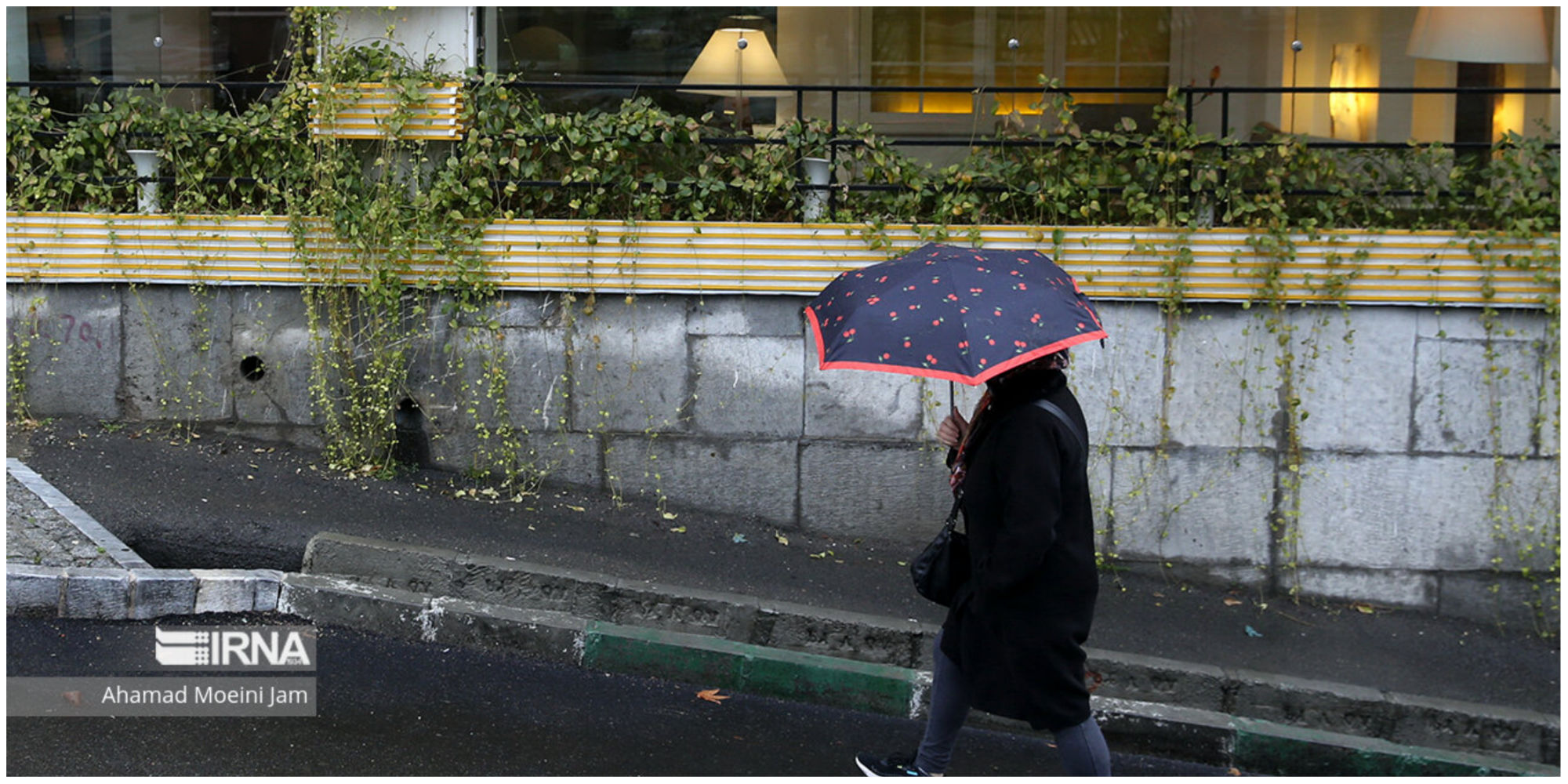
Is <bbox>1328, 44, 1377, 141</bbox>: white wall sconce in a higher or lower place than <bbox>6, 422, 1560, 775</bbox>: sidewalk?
higher

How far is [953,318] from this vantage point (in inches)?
145

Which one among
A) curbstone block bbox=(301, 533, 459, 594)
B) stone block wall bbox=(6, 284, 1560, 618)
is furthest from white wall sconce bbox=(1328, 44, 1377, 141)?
curbstone block bbox=(301, 533, 459, 594)

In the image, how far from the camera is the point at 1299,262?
21.1 feet

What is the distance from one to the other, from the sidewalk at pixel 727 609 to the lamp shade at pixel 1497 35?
286cm

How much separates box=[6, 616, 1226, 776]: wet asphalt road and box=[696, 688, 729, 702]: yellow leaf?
0.10ft

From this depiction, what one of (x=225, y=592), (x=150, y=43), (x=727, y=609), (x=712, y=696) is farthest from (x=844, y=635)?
(x=150, y=43)

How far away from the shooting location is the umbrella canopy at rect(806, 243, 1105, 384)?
11.8 feet

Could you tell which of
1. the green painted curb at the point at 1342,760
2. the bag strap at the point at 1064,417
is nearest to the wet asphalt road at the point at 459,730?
the green painted curb at the point at 1342,760

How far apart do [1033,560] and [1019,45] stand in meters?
5.08

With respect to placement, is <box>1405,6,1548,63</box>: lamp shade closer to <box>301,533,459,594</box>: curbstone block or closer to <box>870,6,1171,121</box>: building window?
<box>870,6,1171,121</box>: building window

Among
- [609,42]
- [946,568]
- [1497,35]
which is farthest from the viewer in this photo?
[609,42]

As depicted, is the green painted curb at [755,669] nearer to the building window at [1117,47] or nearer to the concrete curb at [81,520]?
the concrete curb at [81,520]

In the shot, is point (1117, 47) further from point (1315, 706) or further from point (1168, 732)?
point (1168, 732)

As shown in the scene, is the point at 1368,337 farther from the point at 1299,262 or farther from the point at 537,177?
the point at 537,177
